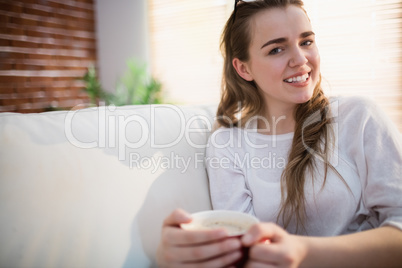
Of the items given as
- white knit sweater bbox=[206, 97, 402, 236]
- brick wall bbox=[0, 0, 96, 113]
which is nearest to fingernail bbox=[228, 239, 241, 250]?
white knit sweater bbox=[206, 97, 402, 236]

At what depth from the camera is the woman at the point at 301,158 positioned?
0.80m

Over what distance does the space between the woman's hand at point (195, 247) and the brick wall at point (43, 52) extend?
317 centimetres

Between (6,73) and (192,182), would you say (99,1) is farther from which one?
(192,182)

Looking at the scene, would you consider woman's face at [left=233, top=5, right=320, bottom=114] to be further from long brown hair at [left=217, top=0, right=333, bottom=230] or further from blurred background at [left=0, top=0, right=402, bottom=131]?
blurred background at [left=0, top=0, right=402, bottom=131]

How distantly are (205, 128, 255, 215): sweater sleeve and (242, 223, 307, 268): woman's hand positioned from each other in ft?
1.40

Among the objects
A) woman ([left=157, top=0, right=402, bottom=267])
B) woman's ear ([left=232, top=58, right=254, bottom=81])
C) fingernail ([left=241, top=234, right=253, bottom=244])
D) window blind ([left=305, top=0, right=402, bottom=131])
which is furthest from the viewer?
window blind ([left=305, top=0, right=402, bottom=131])

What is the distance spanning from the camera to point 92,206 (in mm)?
821

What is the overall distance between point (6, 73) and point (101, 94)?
960mm

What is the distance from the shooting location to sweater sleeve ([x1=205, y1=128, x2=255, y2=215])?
3.57 ft

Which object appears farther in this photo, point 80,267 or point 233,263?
point 80,267

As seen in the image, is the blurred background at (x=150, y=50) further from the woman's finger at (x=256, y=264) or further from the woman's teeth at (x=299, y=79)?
the woman's finger at (x=256, y=264)

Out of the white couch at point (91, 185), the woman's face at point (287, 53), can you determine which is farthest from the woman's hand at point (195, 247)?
the woman's face at point (287, 53)

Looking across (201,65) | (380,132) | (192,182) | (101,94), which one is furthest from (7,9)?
(380,132)

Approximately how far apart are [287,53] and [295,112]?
0.74ft
